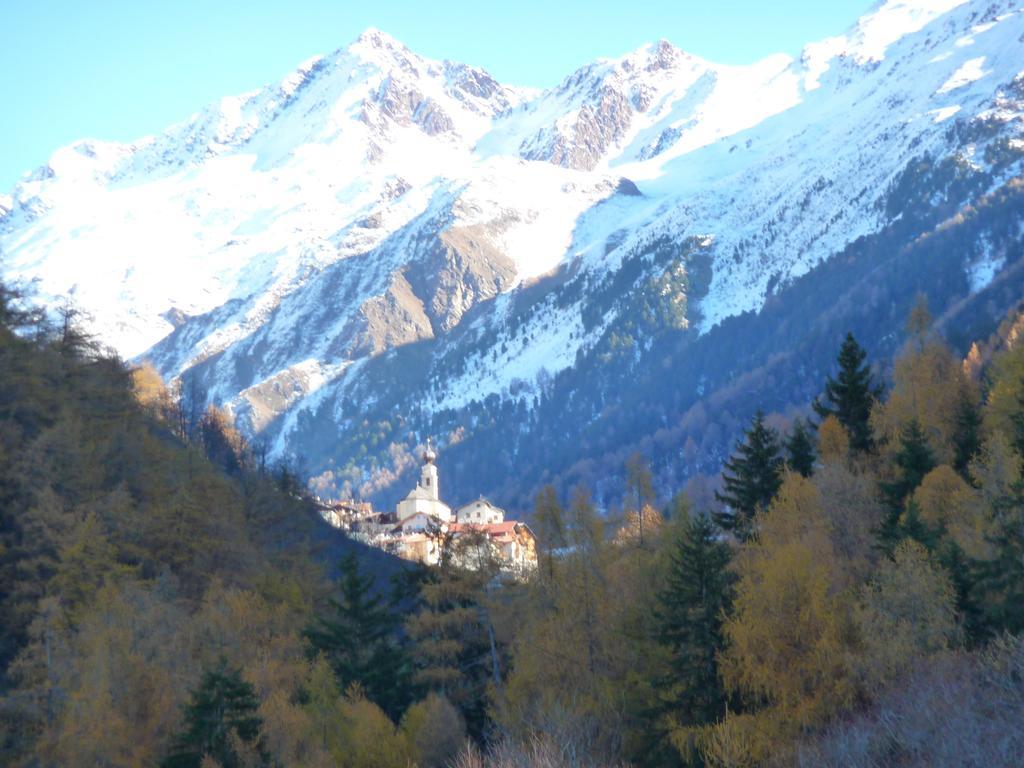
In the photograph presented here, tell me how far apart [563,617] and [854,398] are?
24.9 m

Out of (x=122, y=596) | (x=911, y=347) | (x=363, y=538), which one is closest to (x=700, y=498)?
(x=363, y=538)

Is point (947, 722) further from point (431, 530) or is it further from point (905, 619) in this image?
point (431, 530)

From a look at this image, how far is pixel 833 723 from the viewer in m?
35.8

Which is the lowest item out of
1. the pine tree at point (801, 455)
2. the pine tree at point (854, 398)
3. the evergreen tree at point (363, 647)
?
the evergreen tree at point (363, 647)

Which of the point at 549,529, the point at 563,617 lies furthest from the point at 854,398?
the point at 563,617

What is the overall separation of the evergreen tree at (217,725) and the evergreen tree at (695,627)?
15.6 metres

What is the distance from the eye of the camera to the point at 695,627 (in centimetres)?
4088

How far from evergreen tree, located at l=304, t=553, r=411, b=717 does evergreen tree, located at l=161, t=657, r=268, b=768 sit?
1111 cm

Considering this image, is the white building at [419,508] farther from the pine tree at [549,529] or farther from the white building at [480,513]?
the pine tree at [549,529]

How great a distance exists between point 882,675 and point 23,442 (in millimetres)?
42515

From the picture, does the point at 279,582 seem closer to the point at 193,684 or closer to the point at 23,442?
the point at 23,442

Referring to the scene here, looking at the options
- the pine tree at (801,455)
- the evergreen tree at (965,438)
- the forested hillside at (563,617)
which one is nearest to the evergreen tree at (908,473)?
the forested hillside at (563,617)

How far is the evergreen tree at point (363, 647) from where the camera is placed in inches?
1938

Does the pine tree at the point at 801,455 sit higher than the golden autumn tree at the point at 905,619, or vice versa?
the pine tree at the point at 801,455
